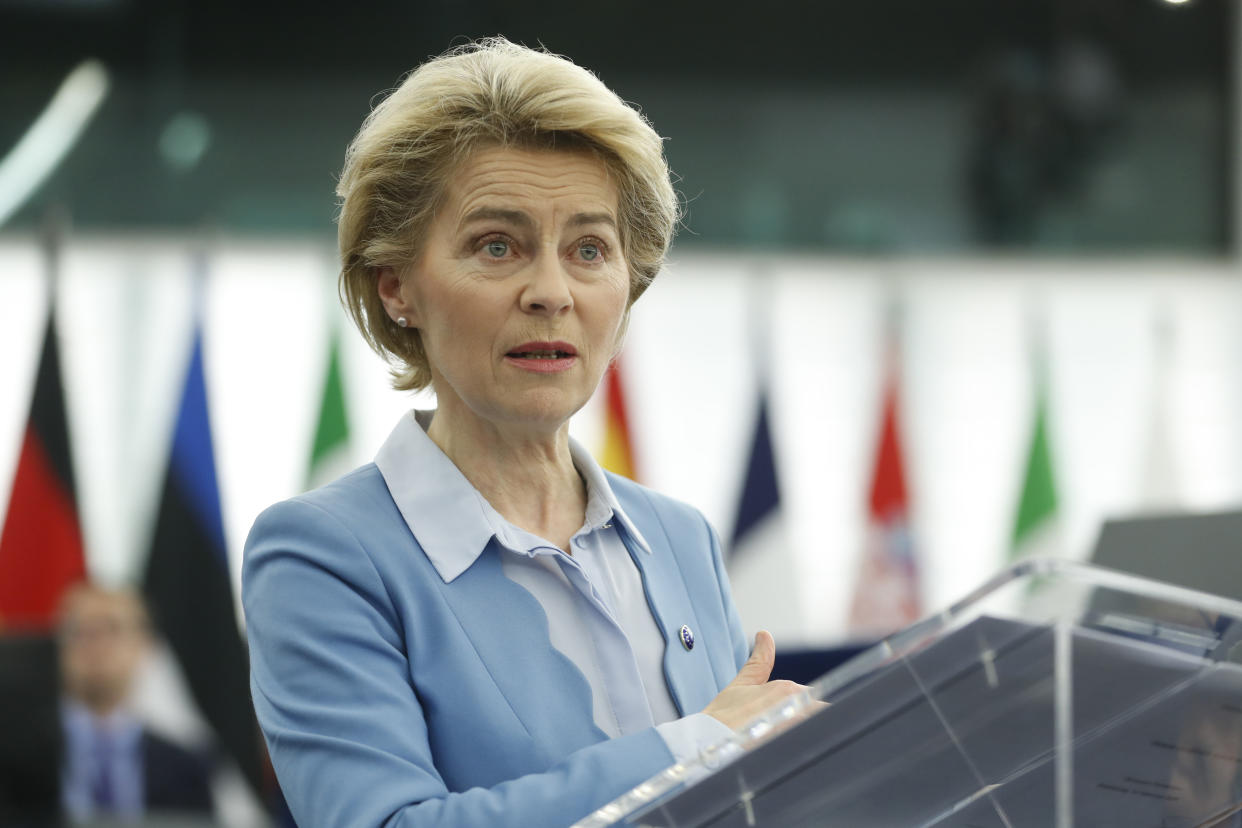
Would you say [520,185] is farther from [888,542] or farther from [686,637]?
[888,542]

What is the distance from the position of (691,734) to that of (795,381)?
6351mm

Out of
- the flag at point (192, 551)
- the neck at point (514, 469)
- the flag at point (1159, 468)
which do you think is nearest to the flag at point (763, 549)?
the flag at point (1159, 468)

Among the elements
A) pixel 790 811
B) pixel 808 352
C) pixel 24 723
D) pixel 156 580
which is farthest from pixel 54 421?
pixel 790 811

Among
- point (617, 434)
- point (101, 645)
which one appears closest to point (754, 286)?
point (617, 434)

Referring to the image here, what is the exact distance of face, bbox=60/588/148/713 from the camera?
16.9ft

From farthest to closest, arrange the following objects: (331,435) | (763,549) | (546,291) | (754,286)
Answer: (754,286) < (763,549) < (331,435) < (546,291)

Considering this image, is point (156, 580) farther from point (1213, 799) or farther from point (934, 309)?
point (1213, 799)

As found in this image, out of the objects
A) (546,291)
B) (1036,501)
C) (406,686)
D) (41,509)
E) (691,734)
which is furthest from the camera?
(1036,501)

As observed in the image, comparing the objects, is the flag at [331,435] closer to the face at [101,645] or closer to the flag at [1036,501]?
the face at [101,645]

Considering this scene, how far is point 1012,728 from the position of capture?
3.13ft

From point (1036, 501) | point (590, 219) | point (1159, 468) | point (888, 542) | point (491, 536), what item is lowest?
point (888, 542)

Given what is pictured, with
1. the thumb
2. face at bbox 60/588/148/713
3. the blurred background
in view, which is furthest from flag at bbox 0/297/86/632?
the thumb

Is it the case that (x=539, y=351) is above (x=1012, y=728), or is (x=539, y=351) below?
A: above

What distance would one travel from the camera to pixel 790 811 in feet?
3.14
